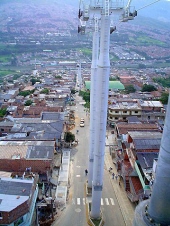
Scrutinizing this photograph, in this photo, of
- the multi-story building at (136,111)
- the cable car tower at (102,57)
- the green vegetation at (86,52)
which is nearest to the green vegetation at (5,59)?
the green vegetation at (86,52)

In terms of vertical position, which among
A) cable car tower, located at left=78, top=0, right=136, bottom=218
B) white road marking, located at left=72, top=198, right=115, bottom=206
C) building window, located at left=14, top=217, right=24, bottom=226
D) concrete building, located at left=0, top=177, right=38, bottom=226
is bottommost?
white road marking, located at left=72, top=198, right=115, bottom=206

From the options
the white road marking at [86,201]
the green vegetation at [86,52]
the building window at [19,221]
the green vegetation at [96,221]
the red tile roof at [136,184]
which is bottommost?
the green vegetation at [96,221]

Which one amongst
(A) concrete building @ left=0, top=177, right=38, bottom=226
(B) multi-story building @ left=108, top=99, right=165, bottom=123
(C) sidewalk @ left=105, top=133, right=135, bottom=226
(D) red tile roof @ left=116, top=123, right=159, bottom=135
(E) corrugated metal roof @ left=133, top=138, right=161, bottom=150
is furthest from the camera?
(B) multi-story building @ left=108, top=99, right=165, bottom=123

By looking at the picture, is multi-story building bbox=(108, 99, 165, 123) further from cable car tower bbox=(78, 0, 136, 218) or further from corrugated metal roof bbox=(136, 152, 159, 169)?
cable car tower bbox=(78, 0, 136, 218)

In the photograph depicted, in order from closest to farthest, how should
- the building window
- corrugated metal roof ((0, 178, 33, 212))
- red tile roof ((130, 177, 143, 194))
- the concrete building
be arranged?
the concrete building → corrugated metal roof ((0, 178, 33, 212)) → the building window → red tile roof ((130, 177, 143, 194))

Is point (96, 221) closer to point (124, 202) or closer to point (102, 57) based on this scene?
point (124, 202)

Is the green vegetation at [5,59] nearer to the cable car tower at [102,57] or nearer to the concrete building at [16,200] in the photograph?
the concrete building at [16,200]

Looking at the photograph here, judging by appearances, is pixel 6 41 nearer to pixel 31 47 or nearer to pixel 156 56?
pixel 31 47

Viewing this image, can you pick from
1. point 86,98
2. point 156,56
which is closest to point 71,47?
point 156,56

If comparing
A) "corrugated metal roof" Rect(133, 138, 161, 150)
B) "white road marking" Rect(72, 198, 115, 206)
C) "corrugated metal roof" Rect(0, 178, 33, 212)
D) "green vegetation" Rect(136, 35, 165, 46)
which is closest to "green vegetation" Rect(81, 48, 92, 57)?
"green vegetation" Rect(136, 35, 165, 46)

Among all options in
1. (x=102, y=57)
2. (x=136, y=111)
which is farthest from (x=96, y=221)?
(x=136, y=111)

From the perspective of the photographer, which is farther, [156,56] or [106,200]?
[156,56]
